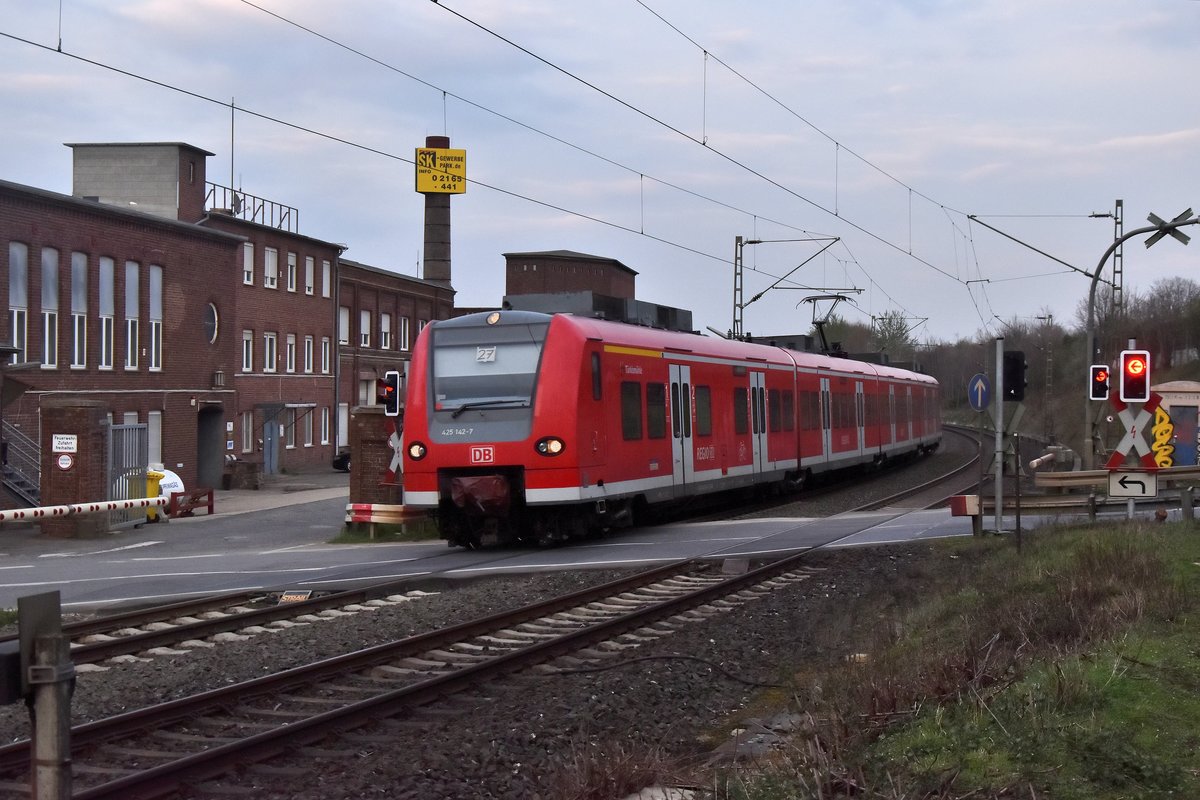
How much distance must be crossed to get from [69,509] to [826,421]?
16310mm

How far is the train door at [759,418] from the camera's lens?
23.8 m

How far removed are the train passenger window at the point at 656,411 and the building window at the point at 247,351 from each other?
1110 inches

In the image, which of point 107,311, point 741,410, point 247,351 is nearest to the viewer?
point 741,410

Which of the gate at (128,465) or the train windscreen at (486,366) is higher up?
the train windscreen at (486,366)

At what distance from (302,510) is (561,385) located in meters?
15.1

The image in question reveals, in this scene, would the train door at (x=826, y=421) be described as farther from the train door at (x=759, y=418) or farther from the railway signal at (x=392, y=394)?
the railway signal at (x=392, y=394)

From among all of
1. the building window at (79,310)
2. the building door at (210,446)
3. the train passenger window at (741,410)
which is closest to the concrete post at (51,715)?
the train passenger window at (741,410)

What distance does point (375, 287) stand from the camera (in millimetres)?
55000

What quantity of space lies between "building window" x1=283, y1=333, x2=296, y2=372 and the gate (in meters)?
19.1

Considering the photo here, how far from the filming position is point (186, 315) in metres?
38.7

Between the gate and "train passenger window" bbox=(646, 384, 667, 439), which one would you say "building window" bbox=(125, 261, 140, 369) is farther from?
"train passenger window" bbox=(646, 384, 667, 439)

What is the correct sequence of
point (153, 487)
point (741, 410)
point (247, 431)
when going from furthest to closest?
point (247, 431)
point (153, 487)
point (741, 410)

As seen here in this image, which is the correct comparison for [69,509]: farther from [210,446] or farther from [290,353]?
[290,353]

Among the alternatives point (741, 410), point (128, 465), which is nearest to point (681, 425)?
point (741, 410)
